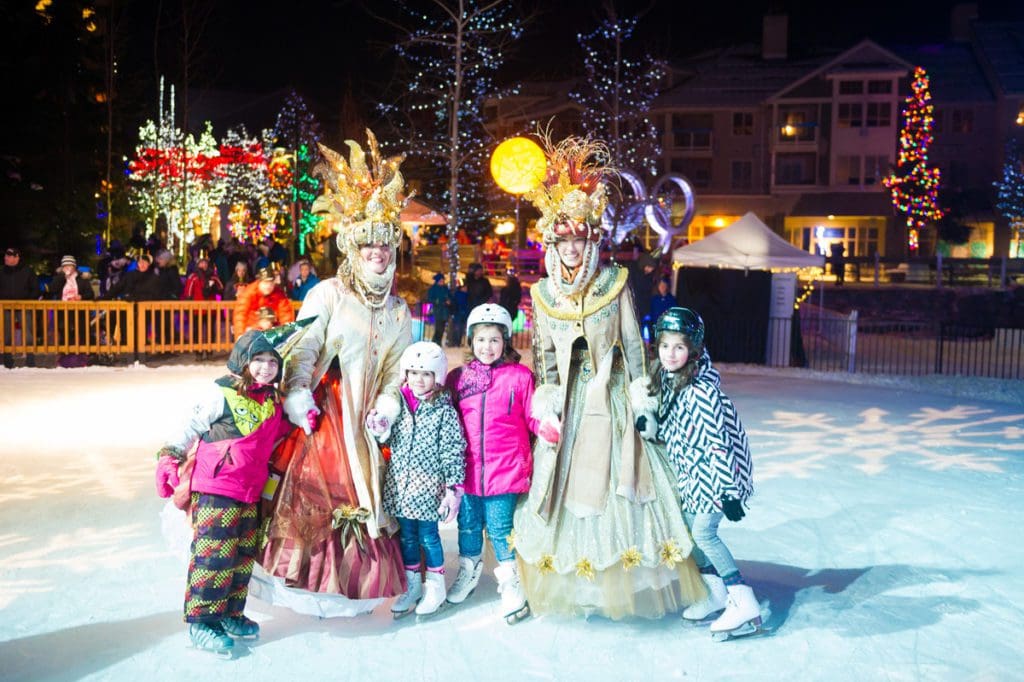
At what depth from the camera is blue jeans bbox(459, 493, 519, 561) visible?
5.17 m

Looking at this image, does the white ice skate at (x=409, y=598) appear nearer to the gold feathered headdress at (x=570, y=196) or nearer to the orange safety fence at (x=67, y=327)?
the gold feathered headdress at (x=570, y=196)

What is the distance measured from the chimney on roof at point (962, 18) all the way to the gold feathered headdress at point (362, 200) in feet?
163

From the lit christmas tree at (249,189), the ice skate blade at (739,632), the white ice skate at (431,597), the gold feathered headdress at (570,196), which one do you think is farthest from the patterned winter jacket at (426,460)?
the lit christmas tree at (249,189)

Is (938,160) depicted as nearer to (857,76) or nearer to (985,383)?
(857,76)

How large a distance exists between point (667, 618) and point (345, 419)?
1.88 m

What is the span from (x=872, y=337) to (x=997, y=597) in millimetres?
16549

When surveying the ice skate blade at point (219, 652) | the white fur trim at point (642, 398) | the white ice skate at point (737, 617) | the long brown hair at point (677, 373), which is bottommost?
the ice skate blade at point (219, 652)

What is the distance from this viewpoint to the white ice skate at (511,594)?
16.6ft

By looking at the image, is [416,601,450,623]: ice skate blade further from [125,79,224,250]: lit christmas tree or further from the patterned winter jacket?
[125,79,224,250]: lit christmas tree

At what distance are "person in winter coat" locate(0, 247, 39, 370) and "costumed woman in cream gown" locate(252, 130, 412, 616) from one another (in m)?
10.7

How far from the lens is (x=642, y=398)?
5012 millimetres

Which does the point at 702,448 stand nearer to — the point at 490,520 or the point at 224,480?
the point at 490,520

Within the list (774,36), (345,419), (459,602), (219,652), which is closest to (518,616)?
(459,602)

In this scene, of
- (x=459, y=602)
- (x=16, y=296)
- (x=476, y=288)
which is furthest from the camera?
(x=476, y=288)
